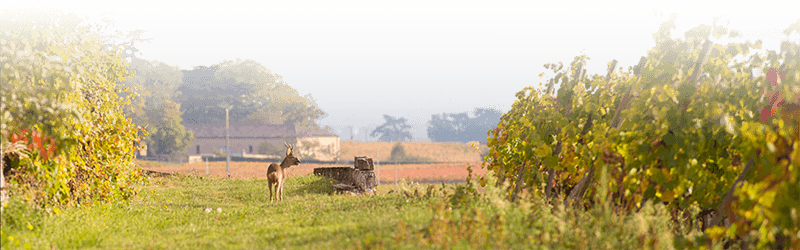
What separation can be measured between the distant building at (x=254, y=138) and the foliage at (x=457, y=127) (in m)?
86.1

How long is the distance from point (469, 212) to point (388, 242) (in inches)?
49.3

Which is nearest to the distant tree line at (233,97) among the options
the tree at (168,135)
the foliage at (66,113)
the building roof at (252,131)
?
the building roof at (252,131)

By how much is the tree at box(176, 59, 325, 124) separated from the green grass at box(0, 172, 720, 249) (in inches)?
2984

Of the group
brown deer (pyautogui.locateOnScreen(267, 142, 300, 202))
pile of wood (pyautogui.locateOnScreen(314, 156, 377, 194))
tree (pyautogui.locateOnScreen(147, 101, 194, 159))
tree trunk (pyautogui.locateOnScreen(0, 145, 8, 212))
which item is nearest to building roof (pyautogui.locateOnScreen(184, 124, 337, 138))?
tree (pyautogui.locateOnScreen(147, 101, 194, 159))

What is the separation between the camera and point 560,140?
7918 mm

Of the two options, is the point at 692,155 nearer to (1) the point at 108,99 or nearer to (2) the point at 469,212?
(2) the point at 469,212

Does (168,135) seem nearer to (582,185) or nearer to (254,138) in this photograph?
(254,138)

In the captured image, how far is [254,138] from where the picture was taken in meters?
80.4

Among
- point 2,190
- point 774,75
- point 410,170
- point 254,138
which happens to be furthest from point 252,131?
point 774,75

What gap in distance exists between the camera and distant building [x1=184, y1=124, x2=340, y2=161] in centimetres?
7944

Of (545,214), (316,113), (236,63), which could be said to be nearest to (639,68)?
(545,214)

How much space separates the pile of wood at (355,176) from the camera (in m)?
16.8

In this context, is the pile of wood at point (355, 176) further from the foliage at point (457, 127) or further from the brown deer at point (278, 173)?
the foliage at point (457, 127)

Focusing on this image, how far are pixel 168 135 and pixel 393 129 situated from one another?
3884 inches
